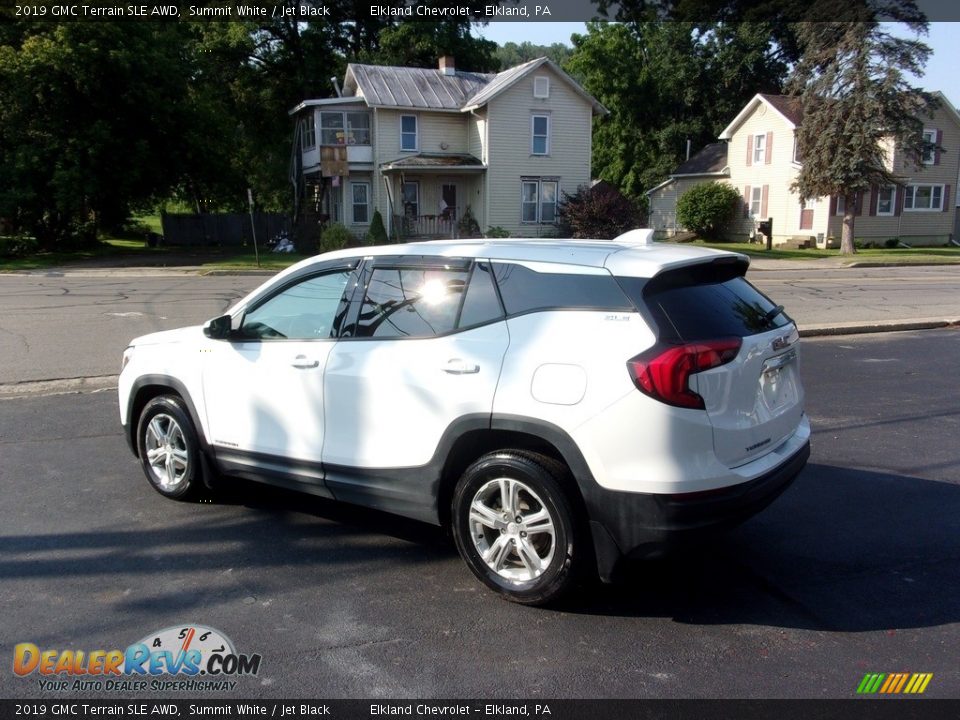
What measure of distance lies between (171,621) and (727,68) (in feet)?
176

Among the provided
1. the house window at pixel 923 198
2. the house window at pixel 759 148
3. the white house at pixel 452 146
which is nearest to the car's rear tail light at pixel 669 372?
the white house at pixel 452 146

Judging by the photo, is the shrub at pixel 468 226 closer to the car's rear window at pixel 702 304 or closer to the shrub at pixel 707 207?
the shrub at pixel 707 207

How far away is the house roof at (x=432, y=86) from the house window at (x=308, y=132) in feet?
5.82

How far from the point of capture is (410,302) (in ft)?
14.9

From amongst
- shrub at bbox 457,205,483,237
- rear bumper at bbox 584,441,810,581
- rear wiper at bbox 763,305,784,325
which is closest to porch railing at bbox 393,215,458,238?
shrub at bbox 457,205,483,237

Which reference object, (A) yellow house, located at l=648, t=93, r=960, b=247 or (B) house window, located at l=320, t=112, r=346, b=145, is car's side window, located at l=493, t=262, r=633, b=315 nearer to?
(B) house window, located at l=320, t=112, r=346, b=145

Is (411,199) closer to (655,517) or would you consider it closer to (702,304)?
(702,304)

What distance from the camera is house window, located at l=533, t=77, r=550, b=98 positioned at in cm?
3541

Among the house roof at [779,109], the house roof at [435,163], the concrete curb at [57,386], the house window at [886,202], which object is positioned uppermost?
the house roof at [779,109]

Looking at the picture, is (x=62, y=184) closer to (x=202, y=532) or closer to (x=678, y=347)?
(x=202, y=532)

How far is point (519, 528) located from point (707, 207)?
133ft

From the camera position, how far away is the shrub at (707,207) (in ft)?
138
